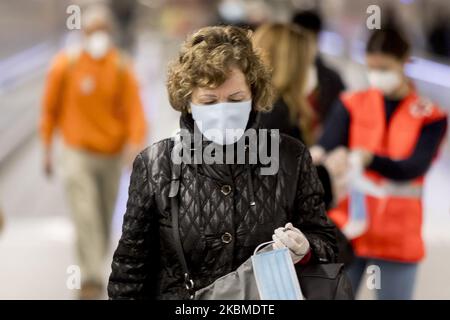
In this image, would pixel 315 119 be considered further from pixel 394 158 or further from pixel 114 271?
pixel 114 271

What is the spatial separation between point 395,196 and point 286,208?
1711 millimetres

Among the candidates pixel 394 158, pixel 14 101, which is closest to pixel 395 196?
pixel 394 158

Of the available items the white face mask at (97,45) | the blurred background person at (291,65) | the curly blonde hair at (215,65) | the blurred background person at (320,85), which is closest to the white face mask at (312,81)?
the blurred background person at (320,85)

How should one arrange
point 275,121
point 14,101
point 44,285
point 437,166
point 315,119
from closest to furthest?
point 275,121 < point 315,119 < point 44,285 < point 437,166 < point 14,101

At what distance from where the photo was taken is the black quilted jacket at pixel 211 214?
2.38 m

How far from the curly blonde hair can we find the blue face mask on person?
437 mm

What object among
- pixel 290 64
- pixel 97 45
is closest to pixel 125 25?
pixel 97 45

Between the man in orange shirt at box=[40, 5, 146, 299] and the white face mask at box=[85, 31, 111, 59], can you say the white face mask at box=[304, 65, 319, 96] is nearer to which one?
the man in orange shirt at box=[40, 5, 146, 299]

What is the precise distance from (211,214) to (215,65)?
39 centimetres

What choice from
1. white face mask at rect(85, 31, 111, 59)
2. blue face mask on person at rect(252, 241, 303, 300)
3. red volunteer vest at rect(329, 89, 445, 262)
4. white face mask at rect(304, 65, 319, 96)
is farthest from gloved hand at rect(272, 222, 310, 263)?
white face mask at rect(85, 31, 111, 59)

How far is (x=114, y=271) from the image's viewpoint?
96.5 inches

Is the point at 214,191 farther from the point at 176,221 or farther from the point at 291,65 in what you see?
the point at 291,65

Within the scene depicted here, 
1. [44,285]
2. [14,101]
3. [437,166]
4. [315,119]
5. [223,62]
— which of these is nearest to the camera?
[223,62]

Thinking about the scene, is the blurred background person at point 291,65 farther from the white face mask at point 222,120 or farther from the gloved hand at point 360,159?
the white face mask at point 222,120
